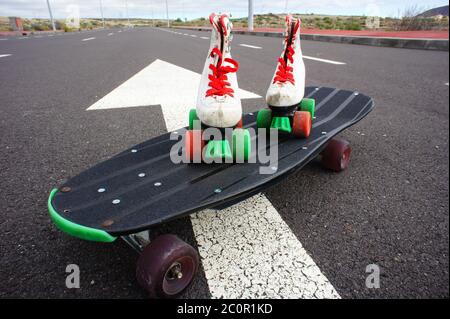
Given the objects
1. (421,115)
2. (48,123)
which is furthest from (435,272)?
(48,123)

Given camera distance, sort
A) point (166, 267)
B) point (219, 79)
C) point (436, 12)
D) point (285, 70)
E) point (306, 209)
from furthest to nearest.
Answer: point (285, 70), point (306, 209), point (219, 79), point (166, 267), point (436, 12)

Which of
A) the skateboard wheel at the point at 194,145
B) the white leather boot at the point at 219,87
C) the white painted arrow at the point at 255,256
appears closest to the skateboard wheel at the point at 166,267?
the white painted arrow at the point at 255,256

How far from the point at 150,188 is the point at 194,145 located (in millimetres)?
315

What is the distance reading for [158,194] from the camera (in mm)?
1289

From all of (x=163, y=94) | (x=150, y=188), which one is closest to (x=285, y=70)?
(x=150, y=188)

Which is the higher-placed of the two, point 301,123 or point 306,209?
point 301,123

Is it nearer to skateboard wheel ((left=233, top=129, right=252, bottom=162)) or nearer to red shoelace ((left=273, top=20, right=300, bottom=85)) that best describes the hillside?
skateboard wheel ((left=233, top=129, right=252, bottom=162))

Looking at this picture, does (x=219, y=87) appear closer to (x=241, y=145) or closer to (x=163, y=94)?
(x=241, y=145)

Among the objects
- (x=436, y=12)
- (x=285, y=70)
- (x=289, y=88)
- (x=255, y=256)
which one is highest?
(x=436, y=12)

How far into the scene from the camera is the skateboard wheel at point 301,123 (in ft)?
5.76

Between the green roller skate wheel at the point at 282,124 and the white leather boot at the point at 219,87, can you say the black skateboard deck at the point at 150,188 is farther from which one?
the white leather boot at the point at 219,87

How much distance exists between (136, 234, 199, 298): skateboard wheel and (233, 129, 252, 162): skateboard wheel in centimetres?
58

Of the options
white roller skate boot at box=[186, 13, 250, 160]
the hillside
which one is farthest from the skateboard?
the hillside

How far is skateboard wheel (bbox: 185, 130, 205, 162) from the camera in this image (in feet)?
4.85
